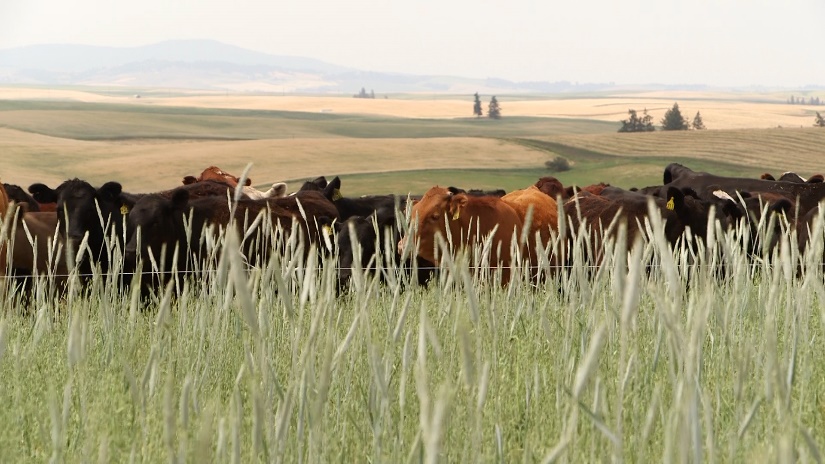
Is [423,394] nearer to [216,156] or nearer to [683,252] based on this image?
[683,252]

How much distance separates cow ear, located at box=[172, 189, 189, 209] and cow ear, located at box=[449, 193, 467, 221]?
2592 millimetres

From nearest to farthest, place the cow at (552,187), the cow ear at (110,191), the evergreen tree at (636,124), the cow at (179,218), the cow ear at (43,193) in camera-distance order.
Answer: the cow at (179,218) → the cow ear at (110,191) → the cow ear at (43,193) → the cow at (552,187) → the evergreen tree at (636,124)

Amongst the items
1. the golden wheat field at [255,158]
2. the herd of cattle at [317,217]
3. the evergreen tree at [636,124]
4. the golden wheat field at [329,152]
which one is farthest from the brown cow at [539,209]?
the evergreen tree at [636,124]

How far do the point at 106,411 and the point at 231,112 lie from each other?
11841 centimetres

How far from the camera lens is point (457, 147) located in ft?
204

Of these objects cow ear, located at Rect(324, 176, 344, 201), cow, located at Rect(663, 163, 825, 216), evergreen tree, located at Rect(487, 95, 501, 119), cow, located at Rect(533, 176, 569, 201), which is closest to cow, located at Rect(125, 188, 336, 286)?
cow ear, located at Rect(324, 176, 344, 201)

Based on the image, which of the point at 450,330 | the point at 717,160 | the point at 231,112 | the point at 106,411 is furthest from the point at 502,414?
the point at 231,112

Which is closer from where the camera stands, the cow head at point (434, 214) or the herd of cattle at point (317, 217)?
the herd of cattle at point (317, 217)

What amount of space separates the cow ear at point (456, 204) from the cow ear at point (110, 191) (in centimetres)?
342

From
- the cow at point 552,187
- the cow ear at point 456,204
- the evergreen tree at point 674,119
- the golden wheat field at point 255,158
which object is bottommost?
the golden wheat field at point 255,158

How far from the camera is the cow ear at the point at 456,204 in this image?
9.46 m

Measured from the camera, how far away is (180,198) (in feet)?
31.8

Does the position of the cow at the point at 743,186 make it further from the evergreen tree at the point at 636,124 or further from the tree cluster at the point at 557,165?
the evergreen tree at the point at 636,124

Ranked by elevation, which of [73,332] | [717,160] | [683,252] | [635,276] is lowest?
[717,160]
